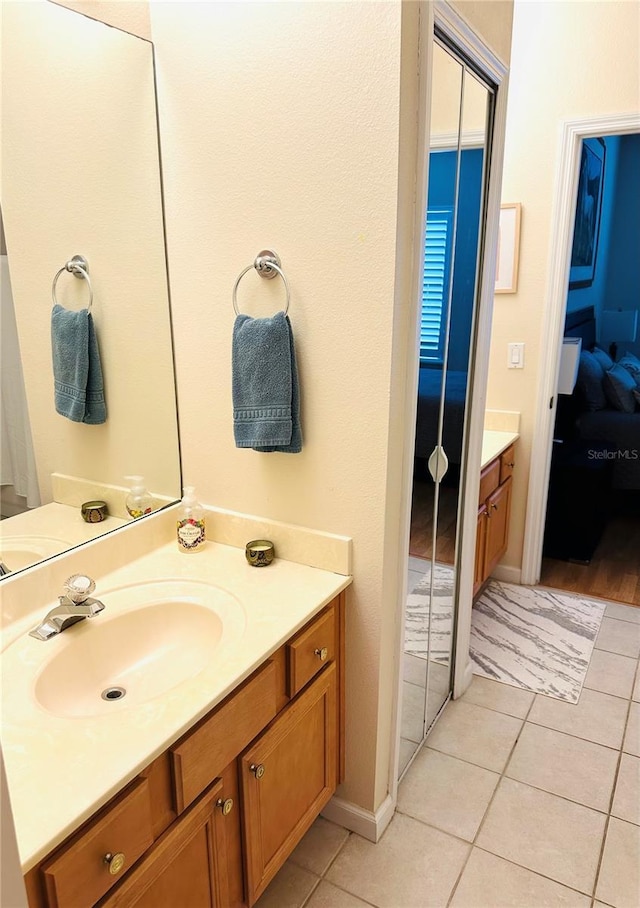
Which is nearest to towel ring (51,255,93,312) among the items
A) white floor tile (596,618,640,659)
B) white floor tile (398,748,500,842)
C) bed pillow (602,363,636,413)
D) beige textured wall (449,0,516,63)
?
beige textured wall (449,0,516,63)

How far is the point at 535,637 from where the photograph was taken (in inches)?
113

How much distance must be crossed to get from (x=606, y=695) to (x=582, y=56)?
8.59ft

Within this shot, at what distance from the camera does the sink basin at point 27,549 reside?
4.73 feet

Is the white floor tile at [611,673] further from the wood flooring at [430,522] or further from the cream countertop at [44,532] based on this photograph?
the cream countertop at [44,532]

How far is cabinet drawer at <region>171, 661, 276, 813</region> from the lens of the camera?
1.16m

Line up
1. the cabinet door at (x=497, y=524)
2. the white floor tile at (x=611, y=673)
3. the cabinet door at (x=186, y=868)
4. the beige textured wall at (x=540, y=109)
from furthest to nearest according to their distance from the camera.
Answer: the cabinet door at (x=497, y=524) → the beige textured wall at (x=540, y=109) → the white floor tile at (x=611, y=673) → the cabinet door at (x=186, y=868)

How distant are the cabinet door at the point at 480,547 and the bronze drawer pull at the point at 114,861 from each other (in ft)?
6.70

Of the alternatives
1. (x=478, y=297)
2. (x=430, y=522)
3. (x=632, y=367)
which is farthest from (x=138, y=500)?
(x=632, y=367)

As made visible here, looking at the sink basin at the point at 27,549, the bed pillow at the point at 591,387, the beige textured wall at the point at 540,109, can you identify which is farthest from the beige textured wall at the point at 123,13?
the bed pillow at the point at 591,387

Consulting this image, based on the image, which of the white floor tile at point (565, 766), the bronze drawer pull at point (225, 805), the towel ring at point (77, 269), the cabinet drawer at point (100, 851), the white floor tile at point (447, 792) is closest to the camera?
the cabinet drawer at point (100, 851)

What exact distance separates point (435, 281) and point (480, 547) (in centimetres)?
151

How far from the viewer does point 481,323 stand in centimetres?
209

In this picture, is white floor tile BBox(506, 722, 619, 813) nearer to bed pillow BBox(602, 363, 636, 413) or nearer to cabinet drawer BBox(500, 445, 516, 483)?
cabinet drawer BBox(500, 445, 516, 483)

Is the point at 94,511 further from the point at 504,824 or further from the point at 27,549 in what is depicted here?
the point at 504,824
